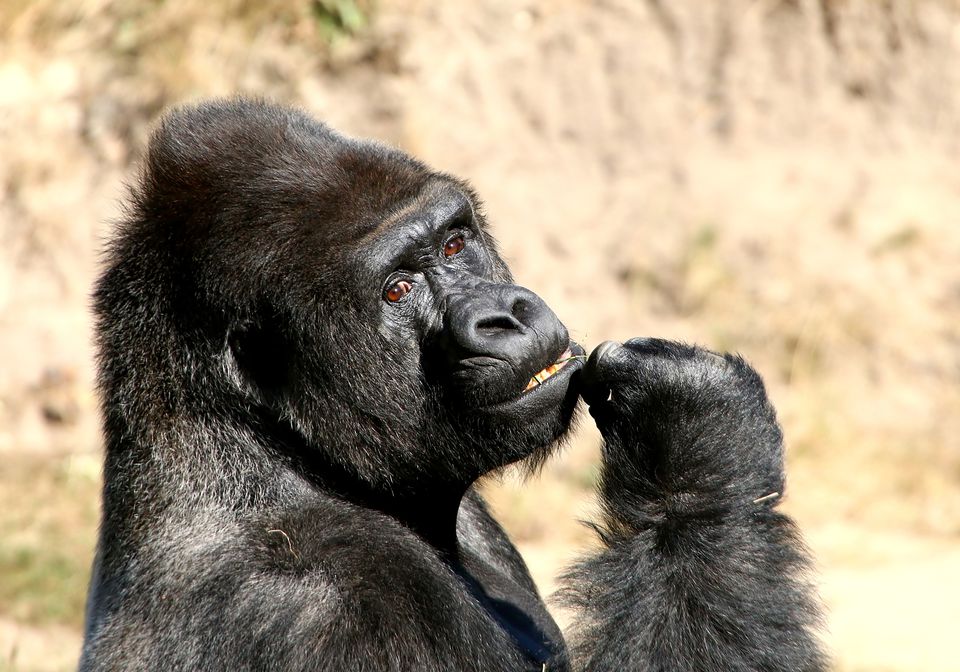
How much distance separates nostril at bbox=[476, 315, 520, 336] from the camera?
366cm

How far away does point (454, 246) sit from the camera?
398cm

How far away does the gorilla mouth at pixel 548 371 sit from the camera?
12.1ft

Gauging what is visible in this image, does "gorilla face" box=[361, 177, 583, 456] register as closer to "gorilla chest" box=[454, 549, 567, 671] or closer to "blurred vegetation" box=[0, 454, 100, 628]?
"gorilla chest" box=[454, 549, 567, 671]

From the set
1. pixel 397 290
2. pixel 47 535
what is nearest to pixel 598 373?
pixel 397 290

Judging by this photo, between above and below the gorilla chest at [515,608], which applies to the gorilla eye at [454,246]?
above

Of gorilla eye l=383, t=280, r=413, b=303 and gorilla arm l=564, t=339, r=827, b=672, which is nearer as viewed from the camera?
gorilla arm l=564, t=339, r=827, b=672

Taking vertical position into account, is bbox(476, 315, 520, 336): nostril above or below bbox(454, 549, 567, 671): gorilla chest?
above

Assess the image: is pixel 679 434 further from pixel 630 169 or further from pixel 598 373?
pixel 630 169

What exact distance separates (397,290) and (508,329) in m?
0.38

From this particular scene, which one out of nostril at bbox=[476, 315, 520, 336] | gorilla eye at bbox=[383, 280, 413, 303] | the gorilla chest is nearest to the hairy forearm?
the gorilla chest

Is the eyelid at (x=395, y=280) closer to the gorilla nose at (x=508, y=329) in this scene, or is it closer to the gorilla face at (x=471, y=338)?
the gorilla face at (x=471, y=338)

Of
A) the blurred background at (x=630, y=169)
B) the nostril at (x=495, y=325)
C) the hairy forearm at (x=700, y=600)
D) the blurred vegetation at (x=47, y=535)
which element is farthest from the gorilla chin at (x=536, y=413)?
the blurred background at (x=630, y=169)

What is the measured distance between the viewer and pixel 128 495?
352cm

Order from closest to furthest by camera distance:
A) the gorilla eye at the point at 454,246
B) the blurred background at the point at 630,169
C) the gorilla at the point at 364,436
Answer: the gorilla at the point at 364,436 < the gorilla eye at the point at 454,246 < the blurred background at the point at 630,169
